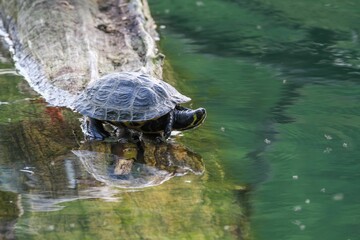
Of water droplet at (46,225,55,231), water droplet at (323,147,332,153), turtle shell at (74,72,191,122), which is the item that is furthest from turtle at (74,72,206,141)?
water droplet at (46,225,55,231)

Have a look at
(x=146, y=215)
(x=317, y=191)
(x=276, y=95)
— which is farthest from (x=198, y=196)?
(x=276, y=95)

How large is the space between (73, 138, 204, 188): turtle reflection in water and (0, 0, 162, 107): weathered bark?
2.77 ft

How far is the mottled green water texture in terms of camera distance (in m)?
4.41

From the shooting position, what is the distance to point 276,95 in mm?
6934

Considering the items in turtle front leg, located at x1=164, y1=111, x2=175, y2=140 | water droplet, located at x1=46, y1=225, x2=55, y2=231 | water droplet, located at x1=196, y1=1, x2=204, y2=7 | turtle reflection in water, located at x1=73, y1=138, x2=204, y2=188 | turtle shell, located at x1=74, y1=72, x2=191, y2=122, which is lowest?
water droplet, located at x1=196, y1=1, x2=204, y2=7

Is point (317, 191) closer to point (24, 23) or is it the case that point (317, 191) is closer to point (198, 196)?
point (198, 196)

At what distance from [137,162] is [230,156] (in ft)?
2.24

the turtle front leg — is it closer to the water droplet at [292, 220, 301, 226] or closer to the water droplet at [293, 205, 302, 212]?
the water droplet at [293, 205, 302, 212]

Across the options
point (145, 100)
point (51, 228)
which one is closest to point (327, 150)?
point (145, 100)

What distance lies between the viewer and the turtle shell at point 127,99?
525cm

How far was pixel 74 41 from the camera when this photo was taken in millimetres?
6773

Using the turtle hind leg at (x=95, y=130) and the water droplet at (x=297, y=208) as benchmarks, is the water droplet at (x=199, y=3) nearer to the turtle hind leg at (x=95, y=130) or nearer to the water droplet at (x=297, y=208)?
the turtle hind leg at (x=95, y=130)

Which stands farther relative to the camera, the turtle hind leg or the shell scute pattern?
the turtle hind leg

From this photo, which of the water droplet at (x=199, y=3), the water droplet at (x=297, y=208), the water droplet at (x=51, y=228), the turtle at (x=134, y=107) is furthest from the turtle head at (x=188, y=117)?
the water droplet at (x=199, y=3)
